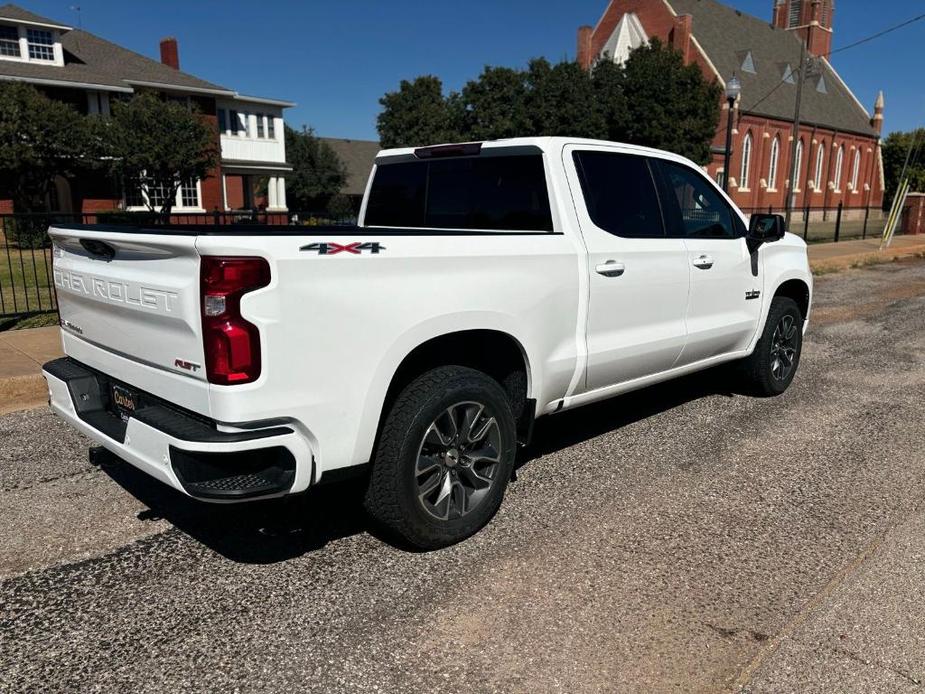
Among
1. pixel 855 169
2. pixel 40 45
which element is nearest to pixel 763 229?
pixel 40 45

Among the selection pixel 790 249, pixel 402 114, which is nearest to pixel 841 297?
pixel 790 249

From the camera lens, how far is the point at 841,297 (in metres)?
13.2

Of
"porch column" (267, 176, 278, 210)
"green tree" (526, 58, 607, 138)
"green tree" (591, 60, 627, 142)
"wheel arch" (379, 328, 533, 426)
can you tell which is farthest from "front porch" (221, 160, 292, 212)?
"wheel arch" (379, 328, 533, 426)

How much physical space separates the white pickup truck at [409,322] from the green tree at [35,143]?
24.2 m

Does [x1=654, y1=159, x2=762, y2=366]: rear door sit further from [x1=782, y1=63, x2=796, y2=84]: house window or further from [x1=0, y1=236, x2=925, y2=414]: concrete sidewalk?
[x1=782, y1=63, x2=796, y2=84]: house window

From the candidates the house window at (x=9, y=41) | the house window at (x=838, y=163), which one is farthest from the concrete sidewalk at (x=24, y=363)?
the house window at (x=838, y=163)

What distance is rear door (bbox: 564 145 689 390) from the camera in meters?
4.23

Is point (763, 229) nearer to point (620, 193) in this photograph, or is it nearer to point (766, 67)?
point (620, 193)

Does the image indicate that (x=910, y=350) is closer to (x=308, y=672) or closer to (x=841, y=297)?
(x=841, y=297)

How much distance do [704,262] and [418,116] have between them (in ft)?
140

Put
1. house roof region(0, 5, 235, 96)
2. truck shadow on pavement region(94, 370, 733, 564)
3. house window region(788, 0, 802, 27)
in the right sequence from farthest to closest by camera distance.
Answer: house window region(788, 0, 802, 27), house roof region(0, 5, 235, 96), truck shadow on pavement region(94, 370, 733, 564)

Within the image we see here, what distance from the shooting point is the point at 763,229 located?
5367mm

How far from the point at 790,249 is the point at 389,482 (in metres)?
4.46

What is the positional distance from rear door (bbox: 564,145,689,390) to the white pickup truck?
0.01 meters
